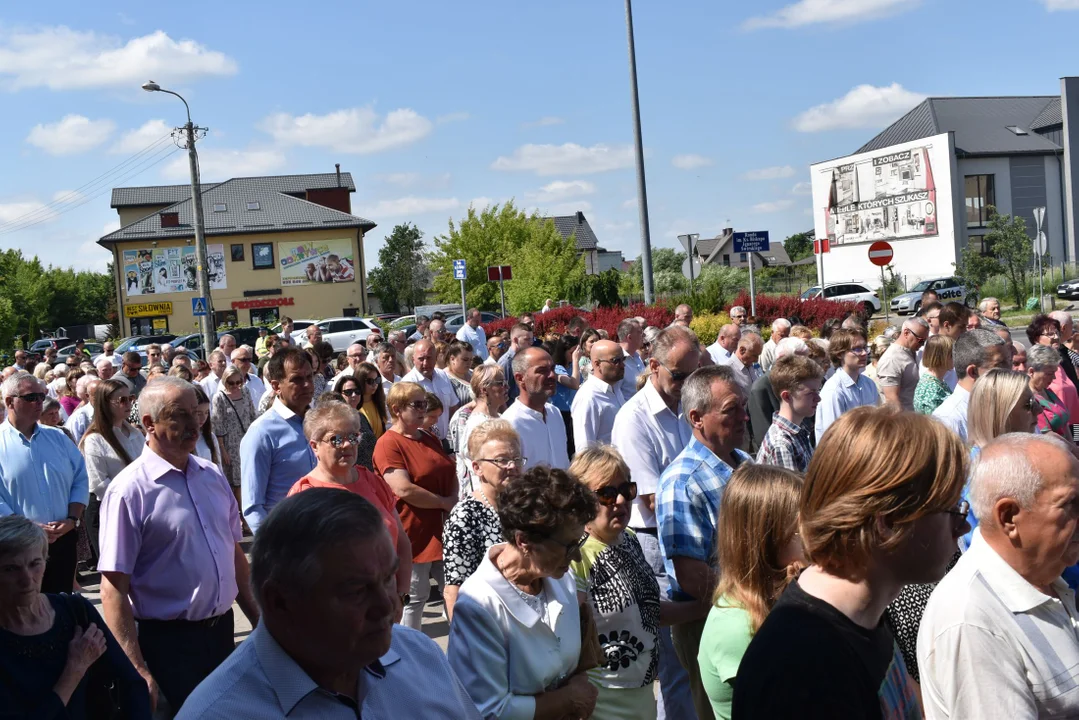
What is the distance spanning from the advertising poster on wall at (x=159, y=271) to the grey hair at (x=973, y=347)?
6098cm

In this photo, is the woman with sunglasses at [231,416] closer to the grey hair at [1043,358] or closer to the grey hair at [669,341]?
the grey hair at [669,341]

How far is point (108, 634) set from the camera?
376cm

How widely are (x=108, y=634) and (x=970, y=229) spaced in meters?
61.4

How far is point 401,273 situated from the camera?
96.2 metres

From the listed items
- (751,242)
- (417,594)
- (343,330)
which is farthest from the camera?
(343,330)

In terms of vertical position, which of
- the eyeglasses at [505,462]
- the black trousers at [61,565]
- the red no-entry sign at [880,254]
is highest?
the red no-entry sign at [880,254]

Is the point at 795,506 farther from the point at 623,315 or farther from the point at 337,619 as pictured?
the point at 623,315

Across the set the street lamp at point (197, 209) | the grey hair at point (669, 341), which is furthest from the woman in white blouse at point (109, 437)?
the street lamp at point (197, 209)

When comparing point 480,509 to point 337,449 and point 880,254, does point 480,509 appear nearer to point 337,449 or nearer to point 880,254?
point 337,449

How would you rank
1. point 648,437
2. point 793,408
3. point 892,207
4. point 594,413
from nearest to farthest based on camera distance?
point 793,408
point 648,437
point 594,413
point 892,207

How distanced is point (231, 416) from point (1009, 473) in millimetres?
8739

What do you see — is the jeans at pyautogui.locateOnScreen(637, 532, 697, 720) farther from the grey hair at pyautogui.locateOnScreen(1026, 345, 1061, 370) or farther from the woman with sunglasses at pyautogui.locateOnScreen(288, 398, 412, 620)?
the grey hair at pyautogui.locateOnScreen(1026, 345, 1061, 370)

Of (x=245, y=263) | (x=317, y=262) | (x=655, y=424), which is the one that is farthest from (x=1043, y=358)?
(x=245, y=263)

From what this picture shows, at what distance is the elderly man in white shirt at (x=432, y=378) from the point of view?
388 inches
